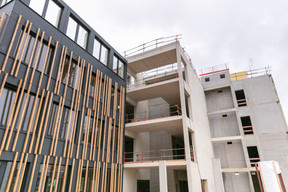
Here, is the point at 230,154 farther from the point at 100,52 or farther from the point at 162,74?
the point at 100,52

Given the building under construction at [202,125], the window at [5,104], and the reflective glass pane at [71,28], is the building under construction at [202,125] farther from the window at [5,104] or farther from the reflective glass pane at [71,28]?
the window at [5,104]

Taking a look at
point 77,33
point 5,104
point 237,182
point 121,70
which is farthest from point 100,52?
point 237,182

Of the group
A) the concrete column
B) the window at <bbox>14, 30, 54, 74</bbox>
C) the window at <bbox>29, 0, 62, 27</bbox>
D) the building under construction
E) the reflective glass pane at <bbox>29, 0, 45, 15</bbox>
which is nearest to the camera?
the window at <bbox>14, 30, 54, 74</bbox>

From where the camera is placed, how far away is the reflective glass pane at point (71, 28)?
10.6 metres

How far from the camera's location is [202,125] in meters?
15.3

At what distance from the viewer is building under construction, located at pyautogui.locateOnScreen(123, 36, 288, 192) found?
522 inches

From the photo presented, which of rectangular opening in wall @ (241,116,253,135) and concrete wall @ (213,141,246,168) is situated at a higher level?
Result: rectangular opening in wall @ (241,116,253,135)

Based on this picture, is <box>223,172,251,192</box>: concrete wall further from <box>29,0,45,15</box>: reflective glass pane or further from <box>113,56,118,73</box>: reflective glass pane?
<box>29,0,45,15</box>: reflective glass pane

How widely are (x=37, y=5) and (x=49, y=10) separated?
69 cm

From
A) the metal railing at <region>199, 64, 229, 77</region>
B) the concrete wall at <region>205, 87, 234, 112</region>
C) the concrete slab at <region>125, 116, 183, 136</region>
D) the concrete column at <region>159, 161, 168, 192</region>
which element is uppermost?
the metal railing at <region>199, 64, 229, 77</region>

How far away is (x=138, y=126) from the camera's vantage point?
1320cm

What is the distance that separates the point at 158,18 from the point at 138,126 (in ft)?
30.7

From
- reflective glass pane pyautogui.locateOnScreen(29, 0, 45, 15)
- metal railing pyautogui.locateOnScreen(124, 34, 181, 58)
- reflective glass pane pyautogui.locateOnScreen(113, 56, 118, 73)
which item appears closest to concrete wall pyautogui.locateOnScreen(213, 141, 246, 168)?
metal railing pyautogui.locateOnScreen(124, 34, 181, 58)

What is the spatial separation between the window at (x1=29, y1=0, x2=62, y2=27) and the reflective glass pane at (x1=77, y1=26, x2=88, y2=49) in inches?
59.5
